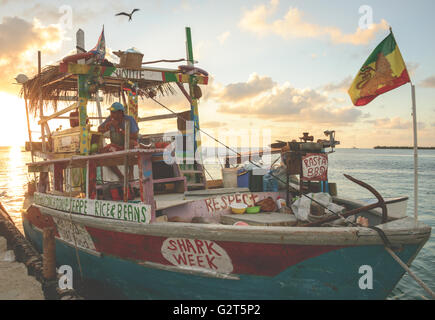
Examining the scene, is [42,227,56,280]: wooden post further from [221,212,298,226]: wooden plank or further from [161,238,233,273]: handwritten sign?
[221,212,298,226]: wooden plank

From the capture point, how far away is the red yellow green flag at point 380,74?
4062mm

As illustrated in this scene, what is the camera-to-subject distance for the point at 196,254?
4.10m

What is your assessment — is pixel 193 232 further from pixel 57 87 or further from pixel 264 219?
pixel 57 87

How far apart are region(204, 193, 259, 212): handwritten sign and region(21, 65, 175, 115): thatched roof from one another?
3880 millimetres

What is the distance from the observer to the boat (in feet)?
11.8

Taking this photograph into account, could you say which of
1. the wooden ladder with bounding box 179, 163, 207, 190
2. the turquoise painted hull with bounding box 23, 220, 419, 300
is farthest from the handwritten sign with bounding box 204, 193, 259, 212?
the wooden ladder with bounding box 179, 163, 207, 190

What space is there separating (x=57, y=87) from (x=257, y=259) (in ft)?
24.1

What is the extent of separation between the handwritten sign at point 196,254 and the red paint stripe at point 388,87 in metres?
3.05

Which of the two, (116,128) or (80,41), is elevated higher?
(80,41)

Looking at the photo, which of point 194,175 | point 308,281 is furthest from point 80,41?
point 308,281
